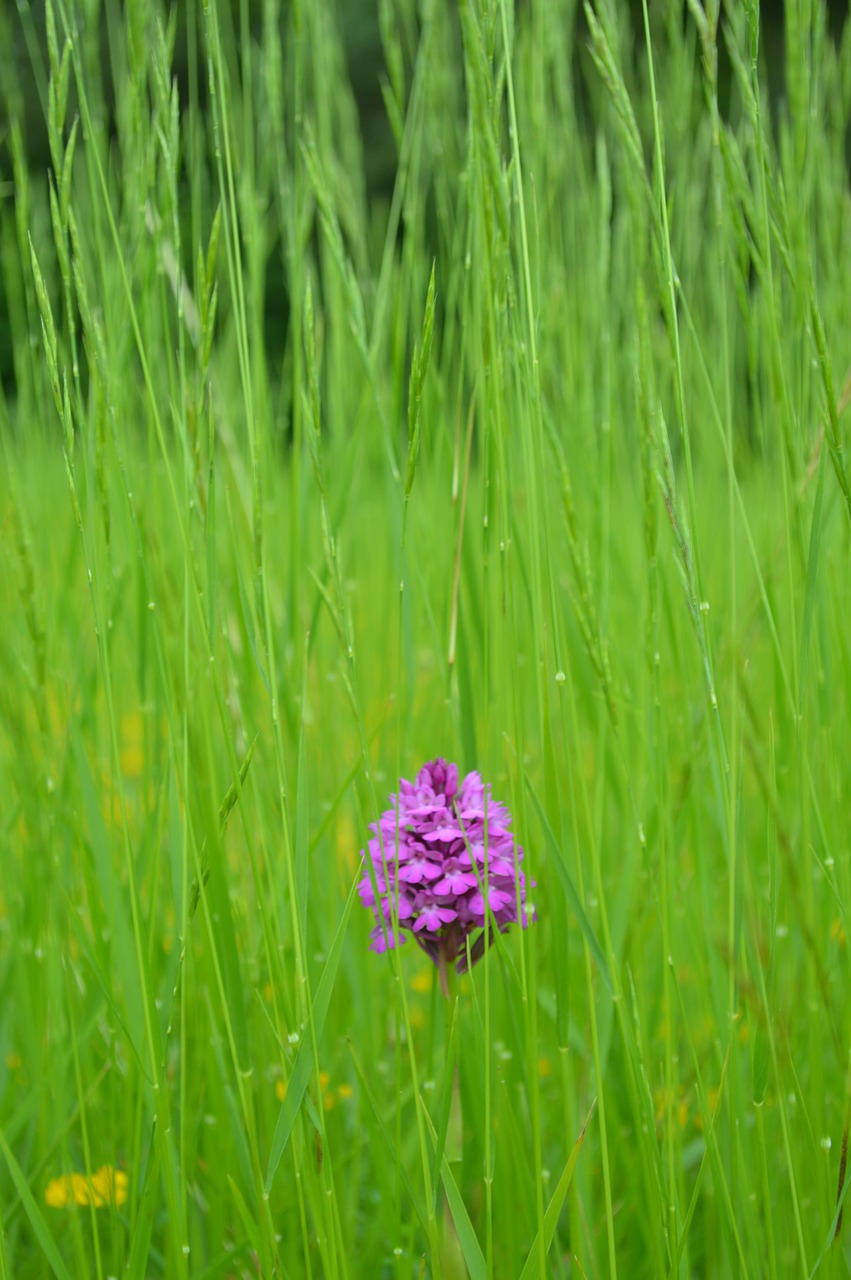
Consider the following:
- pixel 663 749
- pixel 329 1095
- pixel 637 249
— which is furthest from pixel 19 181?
pixel 329 1095

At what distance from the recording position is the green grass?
62 cm

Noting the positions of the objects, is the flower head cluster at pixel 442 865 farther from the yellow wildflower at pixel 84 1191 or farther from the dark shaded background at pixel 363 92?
the dark shaded background at pixel 363 92

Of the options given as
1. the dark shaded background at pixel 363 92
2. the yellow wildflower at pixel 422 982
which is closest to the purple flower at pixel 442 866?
the yellow wildflower at pixel 422 982

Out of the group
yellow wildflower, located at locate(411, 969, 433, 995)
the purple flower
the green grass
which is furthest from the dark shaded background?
the purple flower

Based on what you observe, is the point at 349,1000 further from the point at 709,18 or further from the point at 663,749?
the point at 709,18

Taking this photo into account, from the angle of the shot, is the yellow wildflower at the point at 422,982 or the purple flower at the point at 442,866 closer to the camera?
the purple flower at the point at 442,866

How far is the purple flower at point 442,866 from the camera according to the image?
0.64m

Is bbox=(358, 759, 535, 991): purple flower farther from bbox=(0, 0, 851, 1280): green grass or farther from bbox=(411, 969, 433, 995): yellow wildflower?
bbox=(411, 969, 433, 995): yellow wildflower

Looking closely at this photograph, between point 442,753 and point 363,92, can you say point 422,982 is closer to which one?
point 442,753

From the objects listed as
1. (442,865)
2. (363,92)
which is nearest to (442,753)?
(442,865)

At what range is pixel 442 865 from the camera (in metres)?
0.66

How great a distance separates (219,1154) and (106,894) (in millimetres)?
224

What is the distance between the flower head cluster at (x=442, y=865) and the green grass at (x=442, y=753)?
0.11ft

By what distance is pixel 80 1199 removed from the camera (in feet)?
2.69
